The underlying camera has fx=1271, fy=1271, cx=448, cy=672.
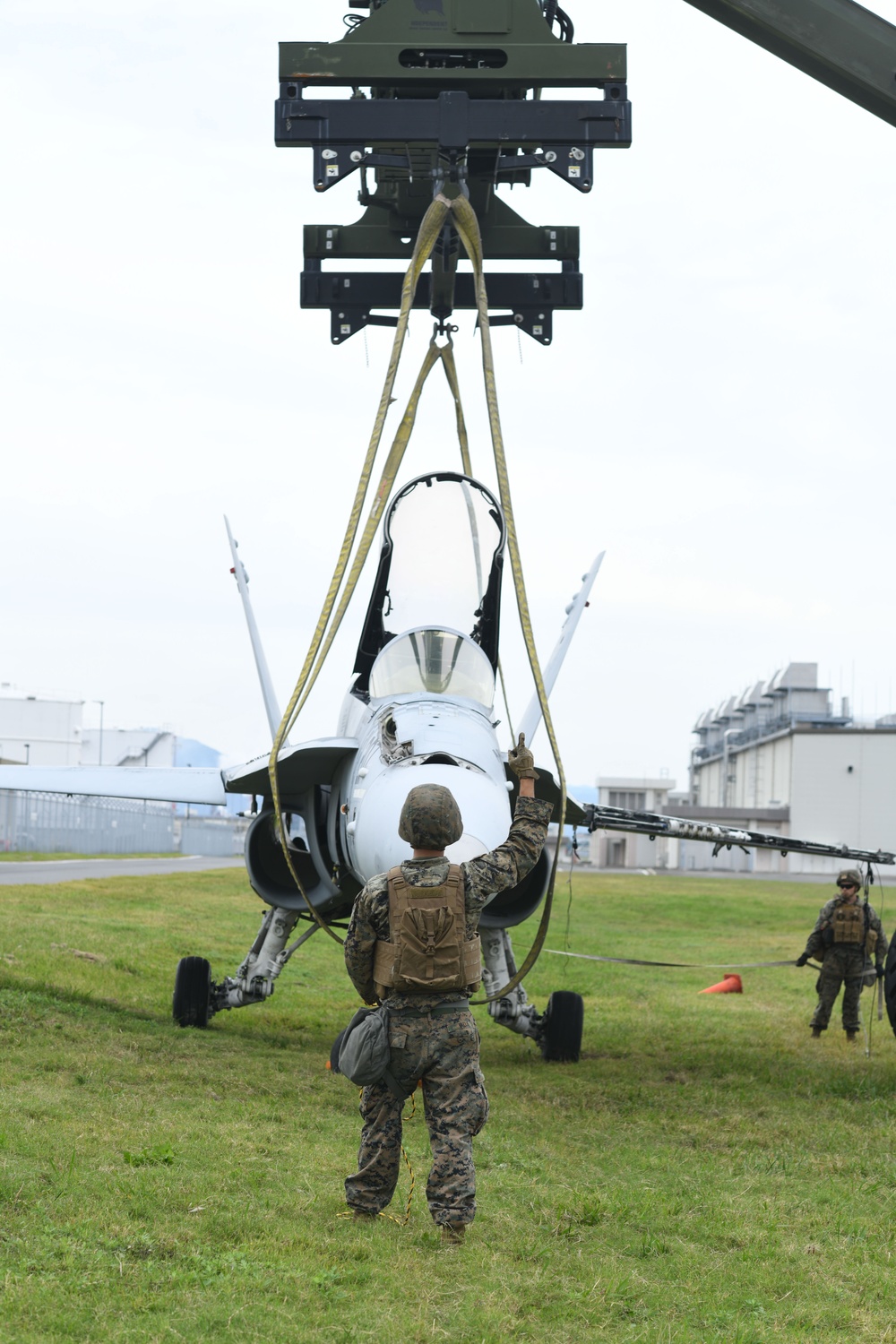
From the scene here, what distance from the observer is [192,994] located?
11562mm

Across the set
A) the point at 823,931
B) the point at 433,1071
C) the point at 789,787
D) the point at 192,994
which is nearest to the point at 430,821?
the point at 433,1071

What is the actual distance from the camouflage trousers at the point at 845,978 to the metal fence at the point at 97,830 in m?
24.2

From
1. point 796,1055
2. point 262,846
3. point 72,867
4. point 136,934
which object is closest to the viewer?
point 262,846

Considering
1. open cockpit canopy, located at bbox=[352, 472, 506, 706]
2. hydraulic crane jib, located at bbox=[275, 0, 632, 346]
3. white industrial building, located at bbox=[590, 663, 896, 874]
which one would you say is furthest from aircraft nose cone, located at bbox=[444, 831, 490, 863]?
white industrial building, located at bbox=[590, 663, 896, 874]

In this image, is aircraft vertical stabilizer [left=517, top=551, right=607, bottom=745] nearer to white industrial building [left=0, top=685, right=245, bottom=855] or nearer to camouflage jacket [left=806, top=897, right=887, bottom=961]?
camouflage jacket [left=806, top=897, right=887, bottom=961]

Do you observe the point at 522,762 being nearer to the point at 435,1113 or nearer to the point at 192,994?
the point at 435,1113

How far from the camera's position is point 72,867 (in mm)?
36719

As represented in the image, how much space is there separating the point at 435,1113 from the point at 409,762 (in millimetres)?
2352

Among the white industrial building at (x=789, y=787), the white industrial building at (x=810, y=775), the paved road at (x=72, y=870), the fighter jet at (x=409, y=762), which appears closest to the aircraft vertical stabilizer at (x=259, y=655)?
the fighter jet at (x=409, y=762)

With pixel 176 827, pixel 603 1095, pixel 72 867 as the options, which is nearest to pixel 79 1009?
pixel 603 1095

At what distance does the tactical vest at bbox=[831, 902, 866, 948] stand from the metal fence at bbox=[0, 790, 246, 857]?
24336 millimetres

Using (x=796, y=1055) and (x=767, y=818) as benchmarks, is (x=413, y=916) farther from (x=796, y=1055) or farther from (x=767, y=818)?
(x=767, y=818)

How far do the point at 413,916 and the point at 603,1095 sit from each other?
4906mm

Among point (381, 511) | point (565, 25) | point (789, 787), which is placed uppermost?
point (565, 25)
